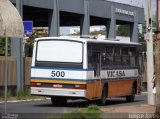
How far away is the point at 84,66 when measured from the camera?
24484mm

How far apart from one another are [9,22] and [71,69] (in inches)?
307

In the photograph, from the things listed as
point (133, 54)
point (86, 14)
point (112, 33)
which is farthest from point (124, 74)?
point (112, 33)

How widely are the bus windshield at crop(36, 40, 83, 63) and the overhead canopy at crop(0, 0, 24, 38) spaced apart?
7318 mm

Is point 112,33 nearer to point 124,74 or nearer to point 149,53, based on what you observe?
point 124,74

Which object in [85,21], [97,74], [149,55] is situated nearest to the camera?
[149,55]

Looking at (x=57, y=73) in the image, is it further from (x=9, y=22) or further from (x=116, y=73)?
(x=9, y=22)

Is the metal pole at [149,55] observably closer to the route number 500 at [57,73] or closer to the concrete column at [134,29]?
the route number 500 at [57,73]

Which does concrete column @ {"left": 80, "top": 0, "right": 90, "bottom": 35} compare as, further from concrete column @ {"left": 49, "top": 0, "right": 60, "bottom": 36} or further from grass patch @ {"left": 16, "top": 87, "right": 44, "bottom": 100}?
grass patch @ {"left": 16, "top": 87, "right": 44, "bottom": 100}

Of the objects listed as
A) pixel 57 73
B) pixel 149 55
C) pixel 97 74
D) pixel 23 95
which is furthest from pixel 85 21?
pixel 149 55

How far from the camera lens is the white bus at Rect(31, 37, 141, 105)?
24484 millimetres

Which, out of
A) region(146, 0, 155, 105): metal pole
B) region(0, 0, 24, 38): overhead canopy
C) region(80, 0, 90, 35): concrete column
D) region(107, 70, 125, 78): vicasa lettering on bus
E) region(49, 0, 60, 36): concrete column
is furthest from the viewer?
region(80, 0, 90, 35): concrete column

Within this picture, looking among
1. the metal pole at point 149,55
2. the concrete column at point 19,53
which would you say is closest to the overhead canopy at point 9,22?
the metal pole at point 149,55

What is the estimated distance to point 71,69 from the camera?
2455 centimetres

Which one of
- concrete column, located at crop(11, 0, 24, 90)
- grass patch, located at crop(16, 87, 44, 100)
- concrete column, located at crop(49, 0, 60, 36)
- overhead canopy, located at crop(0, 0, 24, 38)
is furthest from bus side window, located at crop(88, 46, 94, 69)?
concrete column, located at crop(49, 0, 60, 36)
